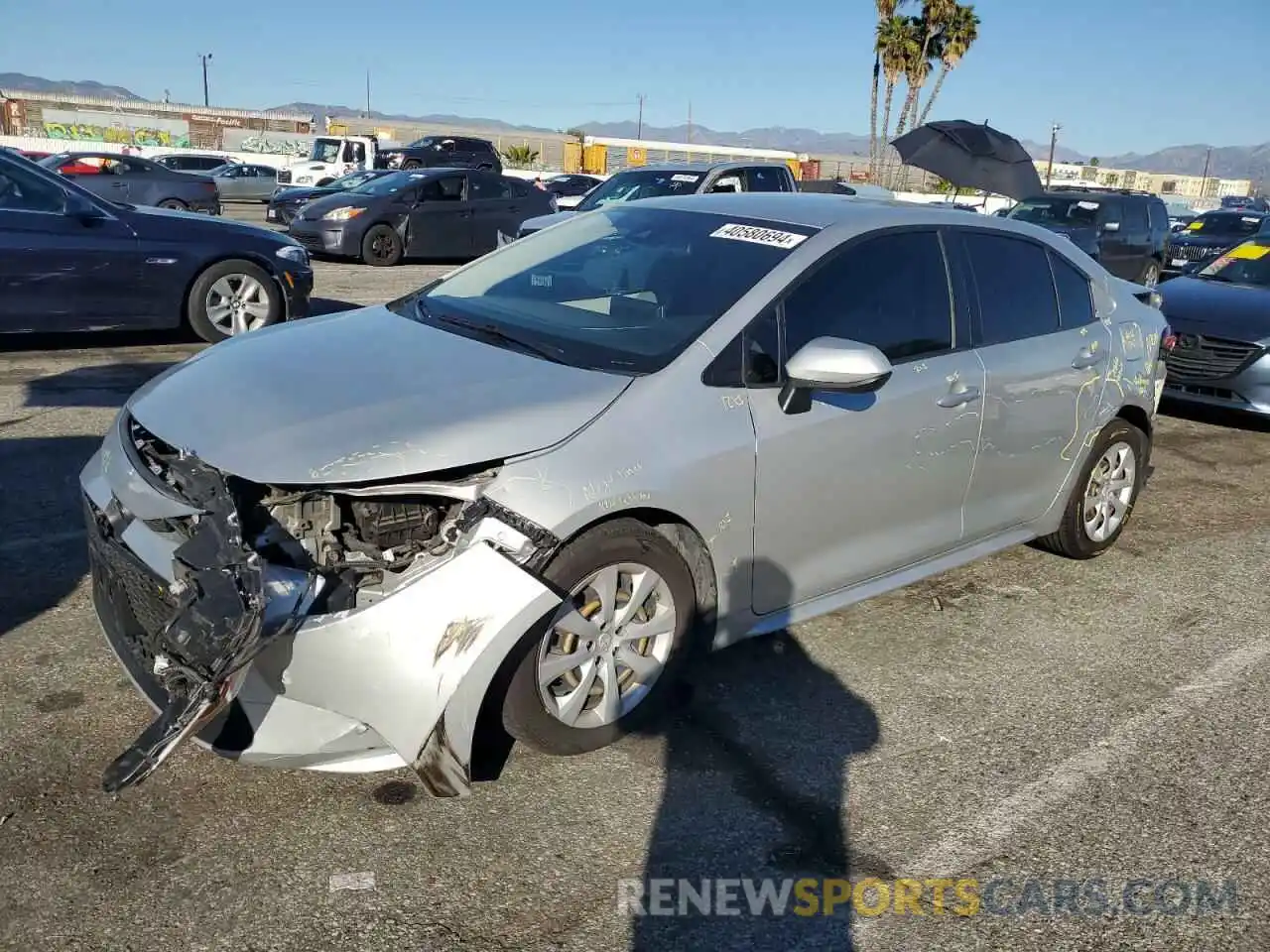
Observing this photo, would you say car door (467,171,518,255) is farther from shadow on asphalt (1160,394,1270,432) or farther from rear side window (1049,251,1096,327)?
rear side window (1049,251,1096,327)

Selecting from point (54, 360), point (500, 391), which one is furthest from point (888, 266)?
point (54, 360)

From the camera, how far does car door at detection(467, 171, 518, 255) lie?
17.2 metres

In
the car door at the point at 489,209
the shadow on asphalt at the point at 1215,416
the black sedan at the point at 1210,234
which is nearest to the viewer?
the shadow on asphalt at the point at 1215,416

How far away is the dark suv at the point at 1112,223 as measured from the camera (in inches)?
620

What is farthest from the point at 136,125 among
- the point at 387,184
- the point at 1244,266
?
the point at 1244,266

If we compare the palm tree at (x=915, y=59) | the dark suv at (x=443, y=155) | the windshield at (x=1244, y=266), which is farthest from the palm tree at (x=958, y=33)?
the windshield at (x=1244, y=266)

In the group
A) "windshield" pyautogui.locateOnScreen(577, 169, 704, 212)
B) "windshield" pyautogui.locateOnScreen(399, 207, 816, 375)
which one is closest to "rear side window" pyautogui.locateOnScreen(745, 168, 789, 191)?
"windshield" pyautogui.locateOnScreen(577, 169, 704, 212)

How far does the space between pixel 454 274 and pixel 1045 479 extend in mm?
2721

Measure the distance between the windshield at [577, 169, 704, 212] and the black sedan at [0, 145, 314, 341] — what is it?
4.92 meters

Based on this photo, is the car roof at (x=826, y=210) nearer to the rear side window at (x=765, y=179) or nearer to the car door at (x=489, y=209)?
the rear side window at (x=765, y=179)

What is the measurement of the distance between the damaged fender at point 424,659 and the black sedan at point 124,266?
20.4 ft

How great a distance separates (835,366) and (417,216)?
556 inches

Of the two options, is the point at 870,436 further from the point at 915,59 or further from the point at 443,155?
the point at 915,59

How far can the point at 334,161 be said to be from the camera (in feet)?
97.0
